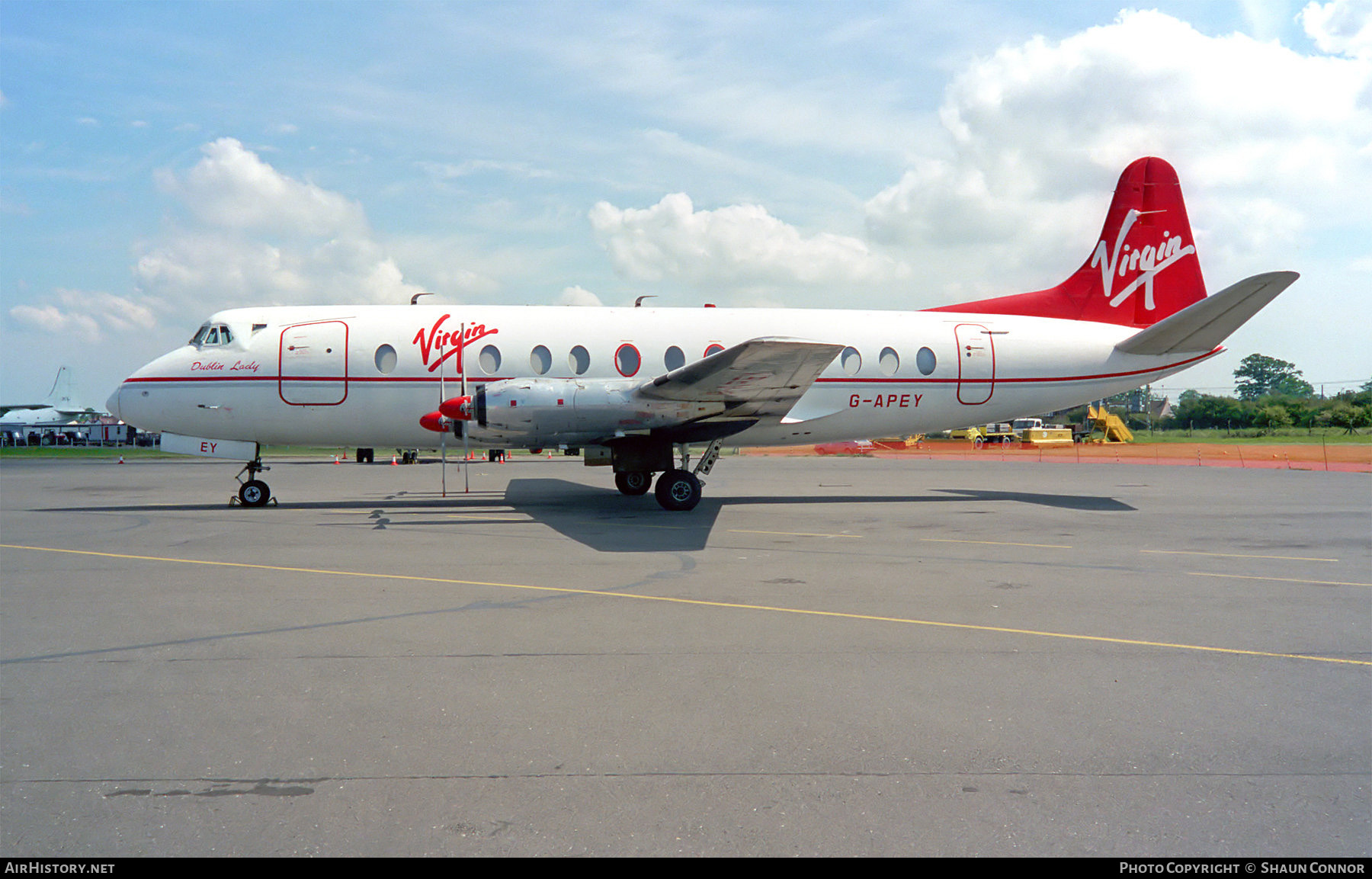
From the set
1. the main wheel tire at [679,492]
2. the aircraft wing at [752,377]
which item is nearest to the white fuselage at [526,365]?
the aircraft wing at [752,377]

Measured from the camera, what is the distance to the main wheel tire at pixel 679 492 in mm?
14875

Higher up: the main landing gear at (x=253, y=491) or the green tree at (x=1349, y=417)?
the green tree at (x=1349, y=417)

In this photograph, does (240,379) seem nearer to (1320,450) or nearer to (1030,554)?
(1030,554)

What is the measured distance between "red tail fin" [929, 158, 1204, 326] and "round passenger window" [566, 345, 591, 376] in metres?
8.49

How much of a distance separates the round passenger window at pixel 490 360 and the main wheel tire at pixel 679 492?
3981mm

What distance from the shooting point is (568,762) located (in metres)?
3.88

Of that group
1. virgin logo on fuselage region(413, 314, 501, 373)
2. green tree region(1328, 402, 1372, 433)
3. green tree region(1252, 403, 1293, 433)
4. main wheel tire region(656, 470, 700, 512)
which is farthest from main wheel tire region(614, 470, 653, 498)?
green tree region(1252, 403, 1293, 433)

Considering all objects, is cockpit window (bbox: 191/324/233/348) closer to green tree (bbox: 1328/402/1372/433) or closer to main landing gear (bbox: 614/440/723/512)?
main landing gear (bbox: 614/440/723/512)

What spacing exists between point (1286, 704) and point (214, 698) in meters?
6.27

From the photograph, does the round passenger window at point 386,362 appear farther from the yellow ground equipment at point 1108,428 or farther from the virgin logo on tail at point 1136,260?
the yellow ground equipment at point 1108,428

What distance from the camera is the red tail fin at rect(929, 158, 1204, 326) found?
1864 centimetres

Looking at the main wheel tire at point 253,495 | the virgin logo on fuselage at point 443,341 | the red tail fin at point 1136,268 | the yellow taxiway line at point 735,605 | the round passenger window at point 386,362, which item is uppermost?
the red tail fin at point 1136,268

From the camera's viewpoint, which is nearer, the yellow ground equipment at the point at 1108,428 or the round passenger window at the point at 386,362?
the round passenger window at the point at 386,362

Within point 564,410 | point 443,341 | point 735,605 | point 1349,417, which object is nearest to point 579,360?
point 564,410
